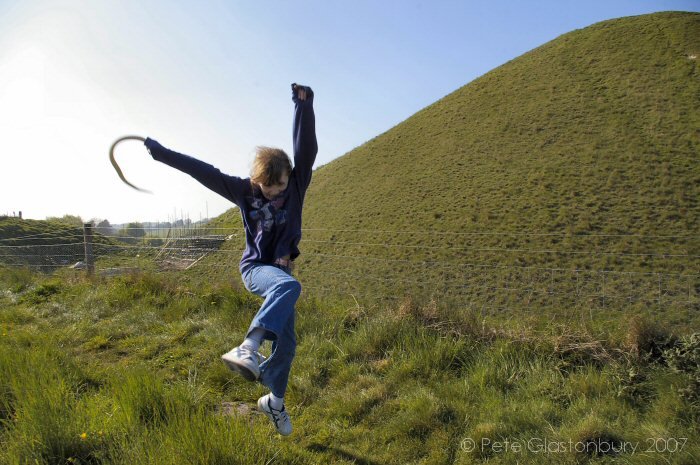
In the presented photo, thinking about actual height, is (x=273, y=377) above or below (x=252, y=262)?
below

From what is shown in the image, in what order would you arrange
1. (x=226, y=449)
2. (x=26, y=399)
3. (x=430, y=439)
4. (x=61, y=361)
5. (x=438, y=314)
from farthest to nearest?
(x=438, y=314), (x=61, y=361), (x=430, y=439), (x=26, y=399), (x=226, y=449)

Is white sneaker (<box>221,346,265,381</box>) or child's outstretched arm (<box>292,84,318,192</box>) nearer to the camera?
white sneaker (<box>221,346,265,381</box>)

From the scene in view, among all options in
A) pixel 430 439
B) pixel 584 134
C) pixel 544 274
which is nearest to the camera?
pixel 430 439

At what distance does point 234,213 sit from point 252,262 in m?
36.0

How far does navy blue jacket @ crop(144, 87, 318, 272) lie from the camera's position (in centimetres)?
298

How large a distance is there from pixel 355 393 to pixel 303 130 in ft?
7.07

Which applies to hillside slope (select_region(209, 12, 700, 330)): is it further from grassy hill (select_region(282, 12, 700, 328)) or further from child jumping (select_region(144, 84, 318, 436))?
child jumping (select_region(144, 84, 318, 436))

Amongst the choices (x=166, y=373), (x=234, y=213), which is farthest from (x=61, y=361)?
(x=234, y=213)

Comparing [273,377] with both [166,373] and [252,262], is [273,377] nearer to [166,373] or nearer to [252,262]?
[252,262]

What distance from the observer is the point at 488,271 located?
57.1 ft

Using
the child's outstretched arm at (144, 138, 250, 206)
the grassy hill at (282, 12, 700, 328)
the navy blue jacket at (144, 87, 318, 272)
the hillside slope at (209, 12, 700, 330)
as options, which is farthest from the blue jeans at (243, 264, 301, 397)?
the grassy hill at (282, 12, 700, 328)

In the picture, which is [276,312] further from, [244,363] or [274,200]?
[274,200]

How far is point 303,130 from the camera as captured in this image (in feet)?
9.84

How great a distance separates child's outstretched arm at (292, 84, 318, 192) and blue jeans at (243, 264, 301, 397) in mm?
735
